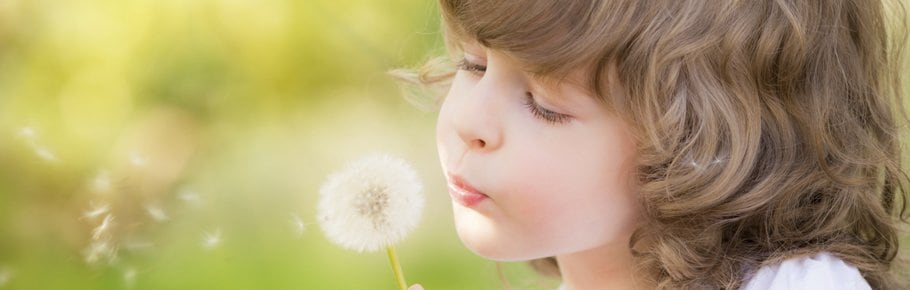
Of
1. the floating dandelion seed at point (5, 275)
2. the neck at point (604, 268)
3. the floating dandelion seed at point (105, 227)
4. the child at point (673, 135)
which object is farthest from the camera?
the floating dandelion seed at point (5, 275)

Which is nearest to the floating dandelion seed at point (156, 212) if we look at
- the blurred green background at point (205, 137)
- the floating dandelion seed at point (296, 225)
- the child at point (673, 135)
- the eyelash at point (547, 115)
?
the blurred green background at point (205, 137)

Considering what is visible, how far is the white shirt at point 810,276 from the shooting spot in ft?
3.07

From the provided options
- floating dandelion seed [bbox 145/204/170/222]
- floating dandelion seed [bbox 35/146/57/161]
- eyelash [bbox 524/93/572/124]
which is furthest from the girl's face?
floating dandelion seed [bbox 35/146/57/161]

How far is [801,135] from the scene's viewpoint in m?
0.97

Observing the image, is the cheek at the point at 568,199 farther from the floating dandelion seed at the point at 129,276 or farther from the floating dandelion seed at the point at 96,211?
the floating dandelion seed at the point at 129,276

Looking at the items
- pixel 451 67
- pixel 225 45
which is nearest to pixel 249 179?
pixel 225 45

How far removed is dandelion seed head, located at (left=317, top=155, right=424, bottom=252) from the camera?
3.47 feet

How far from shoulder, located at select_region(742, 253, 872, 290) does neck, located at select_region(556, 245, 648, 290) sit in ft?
0.37

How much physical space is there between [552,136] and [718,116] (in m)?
A: 0.14

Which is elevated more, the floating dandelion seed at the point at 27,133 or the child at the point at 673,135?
the floating dandelion seed at the point at 27,133

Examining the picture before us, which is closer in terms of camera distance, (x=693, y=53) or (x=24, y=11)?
(x=693, y=53)

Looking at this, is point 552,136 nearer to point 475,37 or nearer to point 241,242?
A: point 475,37

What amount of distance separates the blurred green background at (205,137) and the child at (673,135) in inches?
27.3

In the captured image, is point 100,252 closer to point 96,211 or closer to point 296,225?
point 96,211
